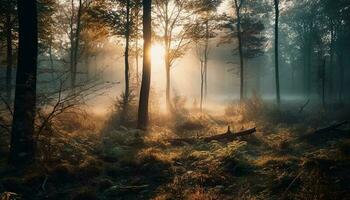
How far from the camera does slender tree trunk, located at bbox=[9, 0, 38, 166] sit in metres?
9.43

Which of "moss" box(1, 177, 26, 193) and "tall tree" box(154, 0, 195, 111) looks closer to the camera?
"moss" box(1, 177, 26, 193)

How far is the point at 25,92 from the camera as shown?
31.2 ft

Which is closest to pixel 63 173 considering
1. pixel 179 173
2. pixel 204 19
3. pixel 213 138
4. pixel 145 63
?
pixel 179 173

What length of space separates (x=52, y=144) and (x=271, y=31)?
253 feet

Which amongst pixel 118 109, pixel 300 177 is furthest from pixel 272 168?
pixel 118 109

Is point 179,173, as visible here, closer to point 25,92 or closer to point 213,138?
point 25,92

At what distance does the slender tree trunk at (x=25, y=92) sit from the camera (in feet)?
30.9

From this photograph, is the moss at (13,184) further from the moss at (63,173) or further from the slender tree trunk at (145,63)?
the slender tree trunk at (145,63)

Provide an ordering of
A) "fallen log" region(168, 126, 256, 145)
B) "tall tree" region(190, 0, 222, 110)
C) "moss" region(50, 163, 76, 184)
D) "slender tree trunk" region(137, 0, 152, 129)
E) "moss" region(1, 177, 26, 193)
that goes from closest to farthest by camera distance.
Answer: "moss" region(1, 177, 26, 193) < "moss" region(50, 163, 76, 184) < "fallen log" region(168, 126, 256, 145) < "slender tree trunk" region(137, 0, 152, 129) < "tall tree" region(190, 0, 222, 110)

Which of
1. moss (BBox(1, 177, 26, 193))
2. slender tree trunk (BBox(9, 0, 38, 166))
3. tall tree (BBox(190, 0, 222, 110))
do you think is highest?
tall tree (BBox(190, 0, 222, 110))

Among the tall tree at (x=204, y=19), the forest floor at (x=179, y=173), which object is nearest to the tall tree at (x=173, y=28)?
the tall tree at (x=204, y=19)

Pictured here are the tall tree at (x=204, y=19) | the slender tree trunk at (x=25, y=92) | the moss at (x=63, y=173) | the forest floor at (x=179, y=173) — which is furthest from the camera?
the tall tree at (x=204, y=19)

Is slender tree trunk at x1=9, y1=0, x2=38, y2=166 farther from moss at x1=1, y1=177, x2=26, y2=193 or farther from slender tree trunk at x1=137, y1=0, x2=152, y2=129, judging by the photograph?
slender tree trunk at x1=137, y1=0, x2=152, y2=129

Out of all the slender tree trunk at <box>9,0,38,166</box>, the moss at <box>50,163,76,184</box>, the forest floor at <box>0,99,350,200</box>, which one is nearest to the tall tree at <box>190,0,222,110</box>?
the forest floor at <box>0,99,350,200</box>
